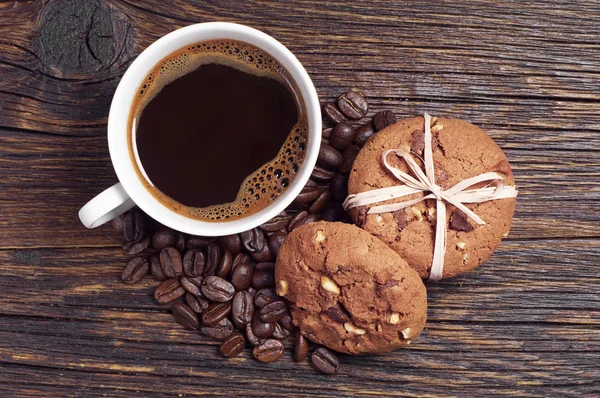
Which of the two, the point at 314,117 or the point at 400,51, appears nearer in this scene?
the point at 314,117

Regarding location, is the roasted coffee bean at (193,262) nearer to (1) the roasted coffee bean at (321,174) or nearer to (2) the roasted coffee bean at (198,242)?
(2) the roasted coffee bean at (198,242)

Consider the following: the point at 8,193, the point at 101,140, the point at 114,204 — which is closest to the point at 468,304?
the point at 114,204

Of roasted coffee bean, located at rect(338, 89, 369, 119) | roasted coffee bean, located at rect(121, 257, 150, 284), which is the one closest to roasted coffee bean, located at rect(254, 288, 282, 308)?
roasted coffee bean, located at rect(121, 257, 150, 284)

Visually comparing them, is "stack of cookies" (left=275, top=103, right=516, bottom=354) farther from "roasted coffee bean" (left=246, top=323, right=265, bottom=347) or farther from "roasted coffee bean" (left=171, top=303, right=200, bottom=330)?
"roasted coffee bean" (left=171, top=303, right=200, bottom=330)

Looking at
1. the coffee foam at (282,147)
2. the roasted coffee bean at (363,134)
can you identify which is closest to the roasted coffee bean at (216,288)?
the coffee foam at (282,147)

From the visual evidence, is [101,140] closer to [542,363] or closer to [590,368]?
[542,363]

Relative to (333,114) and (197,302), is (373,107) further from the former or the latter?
(197,302)

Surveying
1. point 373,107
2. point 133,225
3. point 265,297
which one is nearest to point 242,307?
point 265,297
